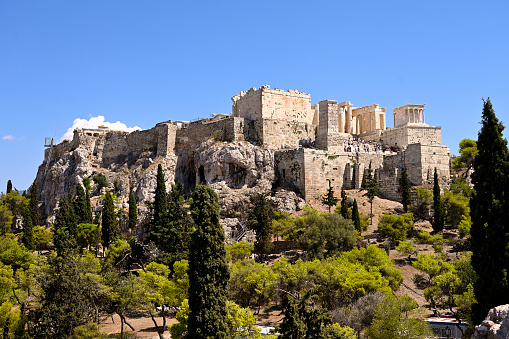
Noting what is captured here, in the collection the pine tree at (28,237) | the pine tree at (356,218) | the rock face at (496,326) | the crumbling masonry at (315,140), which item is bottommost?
the rock face at (496,326)

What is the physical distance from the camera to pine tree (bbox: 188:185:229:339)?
22484 millimetres

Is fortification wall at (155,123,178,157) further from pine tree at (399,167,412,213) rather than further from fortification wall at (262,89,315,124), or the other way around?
pine tree at (399,167,412,213)

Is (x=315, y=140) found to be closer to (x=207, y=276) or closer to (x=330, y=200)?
Result: (x=330, y=200)

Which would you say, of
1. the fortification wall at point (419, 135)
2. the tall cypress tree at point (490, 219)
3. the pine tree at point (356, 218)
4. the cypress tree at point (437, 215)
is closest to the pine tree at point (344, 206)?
the pine tree at point (356, 218)

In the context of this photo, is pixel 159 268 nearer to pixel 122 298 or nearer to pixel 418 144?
pixel 122 298

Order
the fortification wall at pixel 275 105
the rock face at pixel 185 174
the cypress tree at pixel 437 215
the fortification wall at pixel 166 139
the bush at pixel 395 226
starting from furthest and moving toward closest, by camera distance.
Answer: the fortification wall at pixel 166 139, the fortification wall at pixel 275 105, the rock face at pixel 185 174, the cypress tree at pixel 437 215, the bush at pixel 395 226

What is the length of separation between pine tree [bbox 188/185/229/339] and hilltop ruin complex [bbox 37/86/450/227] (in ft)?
94.6

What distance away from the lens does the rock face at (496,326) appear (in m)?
16.0

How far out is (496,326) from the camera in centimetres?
1642

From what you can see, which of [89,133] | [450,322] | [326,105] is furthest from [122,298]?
[89,133]

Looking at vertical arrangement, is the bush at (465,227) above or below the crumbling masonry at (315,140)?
below

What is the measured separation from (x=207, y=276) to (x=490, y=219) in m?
11.2

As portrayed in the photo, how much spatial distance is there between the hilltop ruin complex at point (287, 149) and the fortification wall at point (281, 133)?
105 millimetres

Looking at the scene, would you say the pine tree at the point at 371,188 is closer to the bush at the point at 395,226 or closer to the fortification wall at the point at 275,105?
the bush at the point at 395,226
